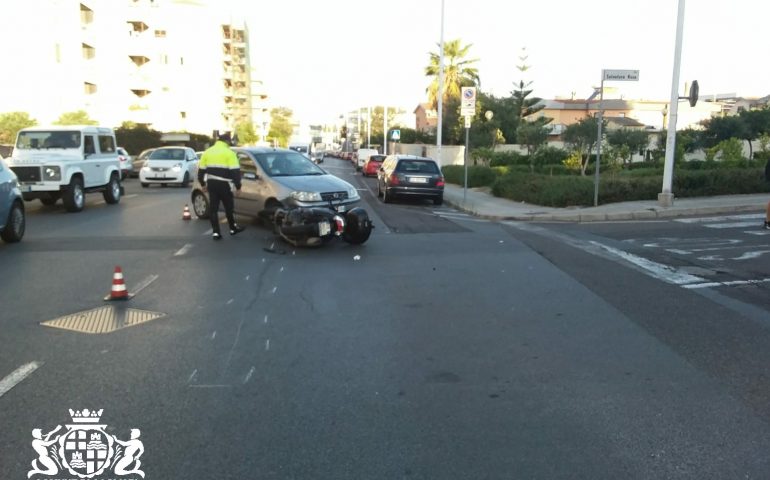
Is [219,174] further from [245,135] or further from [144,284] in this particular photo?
[245,135]

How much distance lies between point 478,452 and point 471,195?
19.0 metres

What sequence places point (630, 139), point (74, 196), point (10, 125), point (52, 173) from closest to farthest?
point (52, 173) < point (74, 196) < point (10, 125) < point (630, 139)

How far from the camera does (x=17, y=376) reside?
15.3 feet

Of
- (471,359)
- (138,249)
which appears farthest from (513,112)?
(471,359)

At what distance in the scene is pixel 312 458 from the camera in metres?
3.53

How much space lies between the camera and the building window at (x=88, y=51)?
5116cm

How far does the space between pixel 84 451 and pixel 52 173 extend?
13.4m

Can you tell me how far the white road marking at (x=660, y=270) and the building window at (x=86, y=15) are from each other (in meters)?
51.6

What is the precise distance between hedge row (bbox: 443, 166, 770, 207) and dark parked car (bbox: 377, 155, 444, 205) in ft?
8.17

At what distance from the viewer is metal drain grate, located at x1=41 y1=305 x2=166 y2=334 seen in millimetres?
5945

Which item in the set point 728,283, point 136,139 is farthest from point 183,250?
point 136,139

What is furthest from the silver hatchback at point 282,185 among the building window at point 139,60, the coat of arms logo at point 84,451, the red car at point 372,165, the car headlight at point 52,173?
the building window at point 139,60

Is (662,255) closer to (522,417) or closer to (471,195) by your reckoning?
(522,417)

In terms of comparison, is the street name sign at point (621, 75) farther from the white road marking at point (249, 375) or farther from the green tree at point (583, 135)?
the white road marking at point (249, 375)
